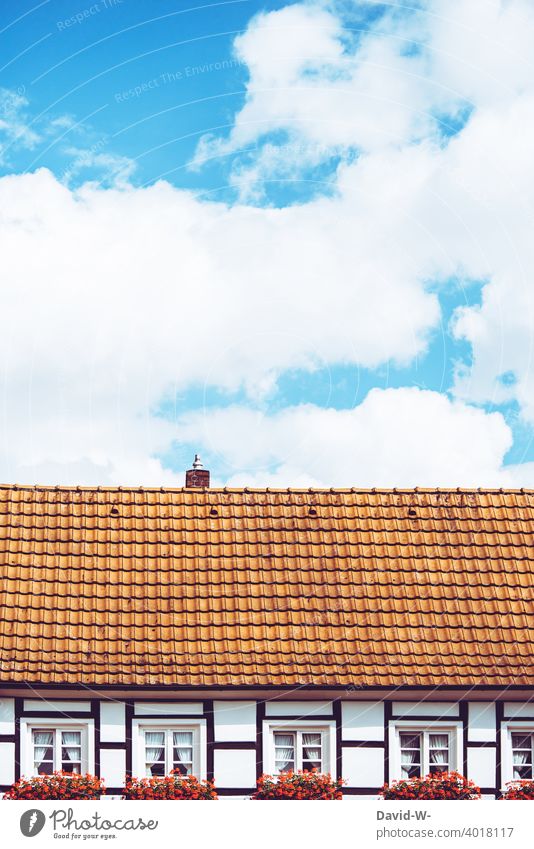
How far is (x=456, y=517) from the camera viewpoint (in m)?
18.4

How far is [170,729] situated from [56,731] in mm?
1490

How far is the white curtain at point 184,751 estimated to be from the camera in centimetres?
1561

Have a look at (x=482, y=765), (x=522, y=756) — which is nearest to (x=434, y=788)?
(x=482, y=765)

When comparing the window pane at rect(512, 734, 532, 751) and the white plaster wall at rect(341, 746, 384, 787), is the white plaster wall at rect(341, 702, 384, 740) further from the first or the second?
the window pane at rect(512, 734, 532, 751)

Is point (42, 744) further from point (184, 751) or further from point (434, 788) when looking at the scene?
point (434, 788)

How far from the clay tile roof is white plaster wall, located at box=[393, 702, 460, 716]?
375 millimetres

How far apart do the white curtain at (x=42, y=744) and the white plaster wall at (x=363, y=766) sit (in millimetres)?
3835

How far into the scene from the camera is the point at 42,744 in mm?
15586

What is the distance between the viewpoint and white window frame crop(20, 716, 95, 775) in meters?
15.4

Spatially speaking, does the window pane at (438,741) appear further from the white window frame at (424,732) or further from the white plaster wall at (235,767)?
the white plaster wall at (235,767)

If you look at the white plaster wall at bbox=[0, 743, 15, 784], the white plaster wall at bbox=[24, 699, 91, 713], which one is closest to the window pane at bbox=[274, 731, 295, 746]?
the white plaster wall at bbox=[24, 699, 91, 713]
